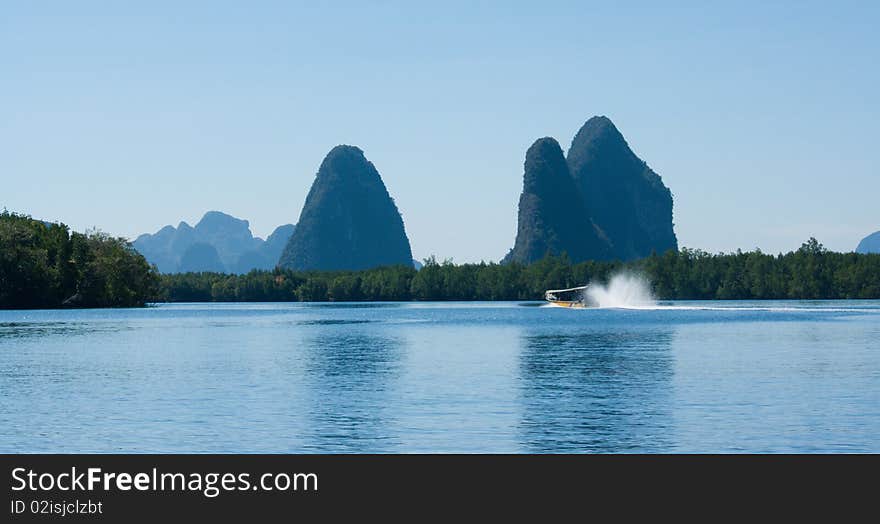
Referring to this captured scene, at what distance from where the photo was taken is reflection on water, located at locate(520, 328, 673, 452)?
36656 mm

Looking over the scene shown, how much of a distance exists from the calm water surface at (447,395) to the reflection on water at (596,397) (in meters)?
0.12

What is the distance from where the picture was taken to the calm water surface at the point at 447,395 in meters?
36.8

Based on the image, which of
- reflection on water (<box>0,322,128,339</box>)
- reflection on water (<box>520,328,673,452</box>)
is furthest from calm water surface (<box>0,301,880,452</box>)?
reflection on water (<box>0,322,128,339</box>)

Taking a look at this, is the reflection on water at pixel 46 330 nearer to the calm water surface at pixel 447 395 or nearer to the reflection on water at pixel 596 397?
the calm water surface at pixel 447 395

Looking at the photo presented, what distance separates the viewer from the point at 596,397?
49.7 m

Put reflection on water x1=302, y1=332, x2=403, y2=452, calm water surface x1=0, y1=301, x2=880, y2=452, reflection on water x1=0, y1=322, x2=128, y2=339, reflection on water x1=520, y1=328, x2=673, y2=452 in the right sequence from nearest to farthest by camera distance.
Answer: reflection on water x1=520, y1=328, x2=673, y2=452
calm water surface x1=0, y1=301, x2=880, y2=452
reflection on water x1=302, y1=332, x2=403, y2=452
reflection on water x1=0, y1=322, x2=128, y2=339

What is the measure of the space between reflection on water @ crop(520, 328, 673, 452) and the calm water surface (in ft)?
0.38

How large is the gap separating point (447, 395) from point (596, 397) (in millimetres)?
6837

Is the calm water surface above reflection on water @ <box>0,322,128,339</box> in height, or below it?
below

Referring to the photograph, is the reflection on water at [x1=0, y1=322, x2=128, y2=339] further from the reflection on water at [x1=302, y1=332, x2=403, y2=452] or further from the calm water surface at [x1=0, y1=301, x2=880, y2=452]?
the reflection on water at [x1=302, y1=332, x2=403, y2=452]

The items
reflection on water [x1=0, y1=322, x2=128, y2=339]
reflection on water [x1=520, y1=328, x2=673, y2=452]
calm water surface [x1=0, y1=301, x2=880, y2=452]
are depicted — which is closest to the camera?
reflection on water [x1=520, y1=328, x2=673, y2=452]
